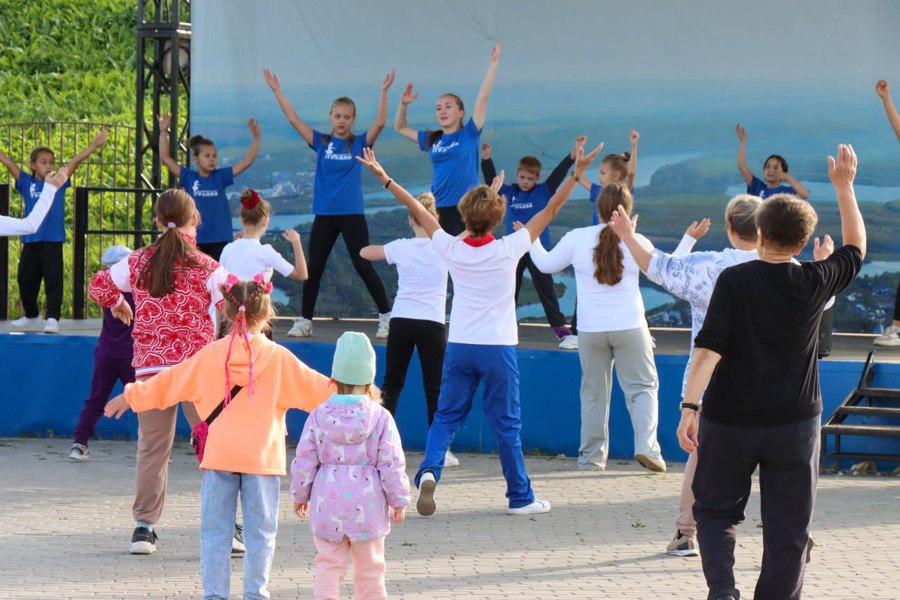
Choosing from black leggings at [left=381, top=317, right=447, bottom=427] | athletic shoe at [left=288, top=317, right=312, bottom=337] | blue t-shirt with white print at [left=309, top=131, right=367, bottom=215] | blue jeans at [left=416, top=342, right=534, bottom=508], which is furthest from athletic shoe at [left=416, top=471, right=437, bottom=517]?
blue t-shirt with white print at [left=309, top=131, right=367, bottom=215]

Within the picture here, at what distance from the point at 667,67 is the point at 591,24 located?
2.51 ft

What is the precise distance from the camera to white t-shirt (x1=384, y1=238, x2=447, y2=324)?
303 inches

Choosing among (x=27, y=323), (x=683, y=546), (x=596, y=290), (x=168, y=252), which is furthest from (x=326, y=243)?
(x=683, y=546)

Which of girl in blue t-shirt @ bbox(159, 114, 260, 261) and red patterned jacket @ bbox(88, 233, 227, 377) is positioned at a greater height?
girl in blue t-shirt @ bbox(159, 114, 260, 261)

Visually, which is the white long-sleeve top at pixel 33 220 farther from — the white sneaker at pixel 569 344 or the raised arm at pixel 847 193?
the raised arm at pixel 847 193

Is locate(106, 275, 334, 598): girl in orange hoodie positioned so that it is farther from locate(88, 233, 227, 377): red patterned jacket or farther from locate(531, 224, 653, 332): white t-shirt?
locate(531, 224, 653, 332): white t-shirt

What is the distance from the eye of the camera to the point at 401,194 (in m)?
6.48

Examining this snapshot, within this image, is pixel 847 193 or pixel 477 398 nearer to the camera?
pixel 847 193

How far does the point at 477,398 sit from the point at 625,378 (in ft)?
4.44

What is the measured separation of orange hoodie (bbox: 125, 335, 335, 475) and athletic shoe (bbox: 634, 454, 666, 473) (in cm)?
356

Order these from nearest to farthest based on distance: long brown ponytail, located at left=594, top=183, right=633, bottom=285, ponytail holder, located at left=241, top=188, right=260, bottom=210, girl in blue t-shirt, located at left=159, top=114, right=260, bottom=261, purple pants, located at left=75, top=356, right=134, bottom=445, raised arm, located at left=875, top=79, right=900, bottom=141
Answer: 1. ponytail holder, located at left=241, top=188, right=260, bottom=210
2. long brown ponytail, located at left=594, top=183, right=633, bottom=285
3. purple pants, located at left=75, top=356, right=134, bottom=445
4. raised arm, located at left=875, top=79, right=900, bottom=141
5. girl in blue t-shirt, located at left=159, top=114, right=260, bottom=261

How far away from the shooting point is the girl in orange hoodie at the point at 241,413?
4.72 m

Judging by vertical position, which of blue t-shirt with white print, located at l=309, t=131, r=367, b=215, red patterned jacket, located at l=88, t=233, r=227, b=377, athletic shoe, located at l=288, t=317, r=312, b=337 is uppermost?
blue t-shirt with white print, located at l=309, t=131, r=367, b=215

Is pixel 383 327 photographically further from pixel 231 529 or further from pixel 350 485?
pixel 350 485
